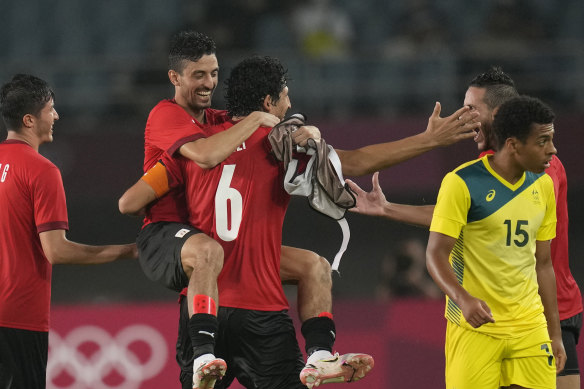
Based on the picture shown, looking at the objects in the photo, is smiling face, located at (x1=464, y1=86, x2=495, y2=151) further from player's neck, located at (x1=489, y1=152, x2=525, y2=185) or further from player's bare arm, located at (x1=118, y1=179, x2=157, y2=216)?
player's bare arm, located at (x1=118, y1=179, x2=157, y2=216)

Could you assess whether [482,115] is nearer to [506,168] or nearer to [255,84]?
[506,168]

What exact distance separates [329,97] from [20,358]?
6942mm

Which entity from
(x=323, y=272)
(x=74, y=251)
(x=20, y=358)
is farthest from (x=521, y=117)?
(x=20, y=358)

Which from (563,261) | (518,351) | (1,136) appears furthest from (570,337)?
(1,136)

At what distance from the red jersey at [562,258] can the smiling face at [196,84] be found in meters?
2.09

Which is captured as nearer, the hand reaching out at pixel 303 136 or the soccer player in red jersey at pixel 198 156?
the soccer player in red jersey at pixel 198 156

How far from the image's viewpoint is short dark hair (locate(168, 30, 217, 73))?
229 inches

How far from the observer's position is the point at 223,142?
17.0 feet

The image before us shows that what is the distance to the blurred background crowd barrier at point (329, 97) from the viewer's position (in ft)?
30.3

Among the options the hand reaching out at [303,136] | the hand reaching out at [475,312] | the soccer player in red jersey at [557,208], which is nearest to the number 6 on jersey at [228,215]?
the hand reaching out at [303,136]

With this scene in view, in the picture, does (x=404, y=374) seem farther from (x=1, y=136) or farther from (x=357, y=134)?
(x=1, y=136)

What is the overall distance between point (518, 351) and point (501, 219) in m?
0.70

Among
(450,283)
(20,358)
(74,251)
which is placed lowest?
(20,358)

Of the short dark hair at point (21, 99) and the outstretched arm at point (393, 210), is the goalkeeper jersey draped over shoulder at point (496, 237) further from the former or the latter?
the short dark hair at point (21, 99)
